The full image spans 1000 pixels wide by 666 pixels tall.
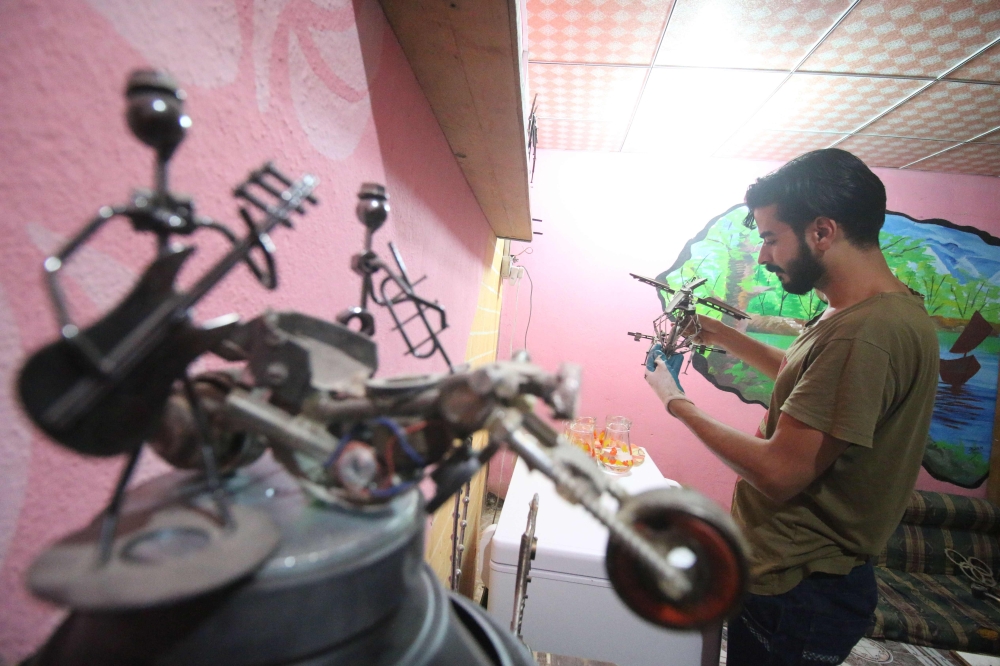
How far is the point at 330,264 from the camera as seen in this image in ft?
1.86

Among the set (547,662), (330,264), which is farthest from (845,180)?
(547,662)

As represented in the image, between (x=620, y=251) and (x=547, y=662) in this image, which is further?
(x=620, y=251)

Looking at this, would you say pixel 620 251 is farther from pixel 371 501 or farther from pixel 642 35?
pixel 371 501

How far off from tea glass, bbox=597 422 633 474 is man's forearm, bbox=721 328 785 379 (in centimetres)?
69

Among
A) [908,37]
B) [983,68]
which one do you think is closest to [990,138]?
[983,68]

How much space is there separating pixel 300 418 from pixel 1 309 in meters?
0.18

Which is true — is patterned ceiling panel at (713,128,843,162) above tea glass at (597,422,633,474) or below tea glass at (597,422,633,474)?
above

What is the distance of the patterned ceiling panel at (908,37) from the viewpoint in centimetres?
173

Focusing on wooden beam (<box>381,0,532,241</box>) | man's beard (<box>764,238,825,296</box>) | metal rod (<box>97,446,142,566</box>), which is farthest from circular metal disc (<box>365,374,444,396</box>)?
man's beard (<box>764,238,825,296</box>)

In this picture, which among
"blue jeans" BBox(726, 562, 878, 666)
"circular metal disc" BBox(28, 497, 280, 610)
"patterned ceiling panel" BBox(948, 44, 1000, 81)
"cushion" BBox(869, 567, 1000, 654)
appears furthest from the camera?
"cushion" BBox(869, 567, 1000, 654)

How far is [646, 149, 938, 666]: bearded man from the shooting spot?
3.45 feet

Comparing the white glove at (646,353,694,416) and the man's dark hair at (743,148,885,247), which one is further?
the white glove at (646,353,694,416)

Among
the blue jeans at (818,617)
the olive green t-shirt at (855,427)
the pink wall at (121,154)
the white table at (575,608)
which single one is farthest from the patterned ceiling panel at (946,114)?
the pink wall at (121,154)

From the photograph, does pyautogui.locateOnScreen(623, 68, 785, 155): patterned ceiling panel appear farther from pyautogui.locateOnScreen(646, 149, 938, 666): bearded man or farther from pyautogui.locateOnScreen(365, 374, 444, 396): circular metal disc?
pyautogui.locateOnScreen(365, 374, 444, 396): circular metal disc
